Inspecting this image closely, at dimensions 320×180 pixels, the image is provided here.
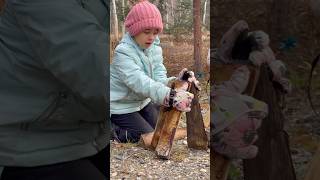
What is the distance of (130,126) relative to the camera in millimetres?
2109

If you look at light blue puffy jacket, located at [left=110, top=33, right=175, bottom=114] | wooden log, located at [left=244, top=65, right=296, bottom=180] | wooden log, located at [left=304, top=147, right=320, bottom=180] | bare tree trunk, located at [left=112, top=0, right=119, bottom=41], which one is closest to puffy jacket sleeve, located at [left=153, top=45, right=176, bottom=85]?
light blue puffy jacket, located at [left=110, top=33, right=175, bottom=114]

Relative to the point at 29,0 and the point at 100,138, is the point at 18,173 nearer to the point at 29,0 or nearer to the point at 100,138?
the point at 100,138

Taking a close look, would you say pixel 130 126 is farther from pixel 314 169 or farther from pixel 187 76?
pixel 314 169

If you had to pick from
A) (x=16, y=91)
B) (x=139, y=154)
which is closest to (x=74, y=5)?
(x=16, y=91)

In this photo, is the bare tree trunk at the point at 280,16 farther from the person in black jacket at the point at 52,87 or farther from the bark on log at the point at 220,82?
the person in black jacket at the point at 52,87

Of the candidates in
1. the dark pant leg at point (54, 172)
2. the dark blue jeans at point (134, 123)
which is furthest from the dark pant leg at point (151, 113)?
the dark pant leg at point (54, 172)

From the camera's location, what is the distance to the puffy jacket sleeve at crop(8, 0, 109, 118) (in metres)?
1.94

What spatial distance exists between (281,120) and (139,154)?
0.39 m

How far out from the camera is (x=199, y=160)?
79.0 inches

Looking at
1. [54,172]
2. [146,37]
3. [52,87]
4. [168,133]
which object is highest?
[146,37]

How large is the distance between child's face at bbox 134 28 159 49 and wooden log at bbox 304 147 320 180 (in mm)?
502

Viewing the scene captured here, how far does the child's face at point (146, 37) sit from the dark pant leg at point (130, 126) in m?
0.20

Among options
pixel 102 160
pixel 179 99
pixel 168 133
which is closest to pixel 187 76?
pixel 179 99

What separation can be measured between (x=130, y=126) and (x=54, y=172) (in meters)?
0.24
